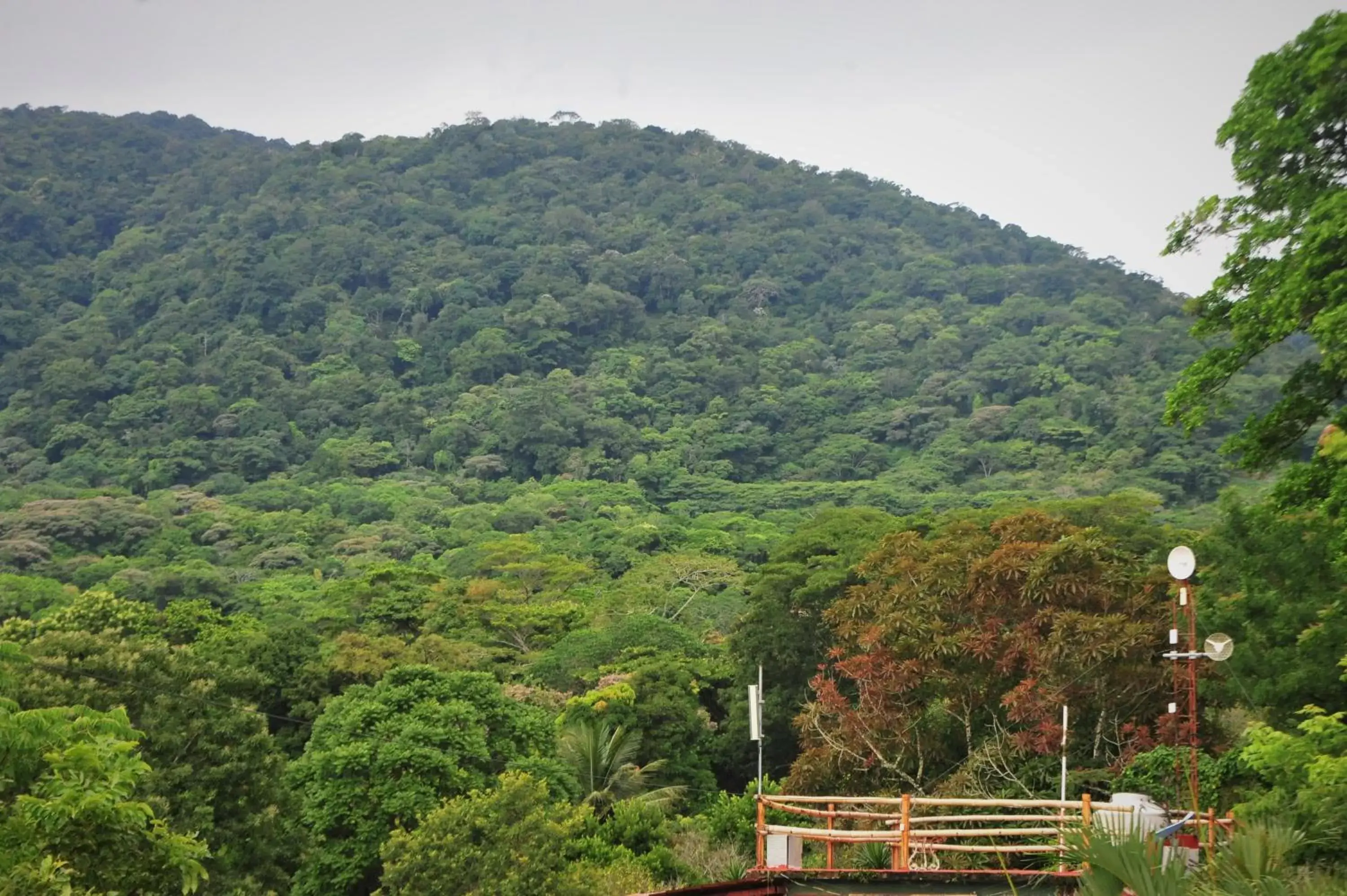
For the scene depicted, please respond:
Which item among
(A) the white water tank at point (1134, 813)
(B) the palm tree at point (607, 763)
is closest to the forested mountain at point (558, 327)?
(B) the palm tree at point (607, 763)

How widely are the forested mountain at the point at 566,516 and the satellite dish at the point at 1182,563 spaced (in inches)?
49.2

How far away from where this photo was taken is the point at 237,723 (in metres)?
21.0

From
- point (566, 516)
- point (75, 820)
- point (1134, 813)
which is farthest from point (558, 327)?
point (1134, 813)

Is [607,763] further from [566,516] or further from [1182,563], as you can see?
[566,516]

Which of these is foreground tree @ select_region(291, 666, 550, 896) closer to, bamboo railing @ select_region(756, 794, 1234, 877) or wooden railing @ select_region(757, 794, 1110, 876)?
wooden railing @ select_region(757, 794, 1110, 876)

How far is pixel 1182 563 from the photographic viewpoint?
36.8ft

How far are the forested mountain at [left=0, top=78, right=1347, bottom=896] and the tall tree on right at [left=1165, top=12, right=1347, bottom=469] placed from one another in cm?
32

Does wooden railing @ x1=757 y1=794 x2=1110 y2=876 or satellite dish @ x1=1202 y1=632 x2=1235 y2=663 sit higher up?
satellite dish @ x1=1202 y1=632 x2=1235 y2=663

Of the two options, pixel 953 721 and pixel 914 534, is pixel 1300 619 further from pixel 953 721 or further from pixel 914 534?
pixel 914 534

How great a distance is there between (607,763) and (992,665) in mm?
11076

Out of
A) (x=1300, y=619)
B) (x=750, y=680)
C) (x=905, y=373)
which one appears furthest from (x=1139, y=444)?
(x=1300, y=619)

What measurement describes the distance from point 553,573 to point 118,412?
52.8 metres

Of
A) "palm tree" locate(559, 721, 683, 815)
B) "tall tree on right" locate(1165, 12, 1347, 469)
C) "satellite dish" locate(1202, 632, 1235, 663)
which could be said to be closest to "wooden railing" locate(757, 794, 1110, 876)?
"satellite dish" locate(1202, 632, 1235, 663)

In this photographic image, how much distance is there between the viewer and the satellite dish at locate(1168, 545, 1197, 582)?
11.1m
